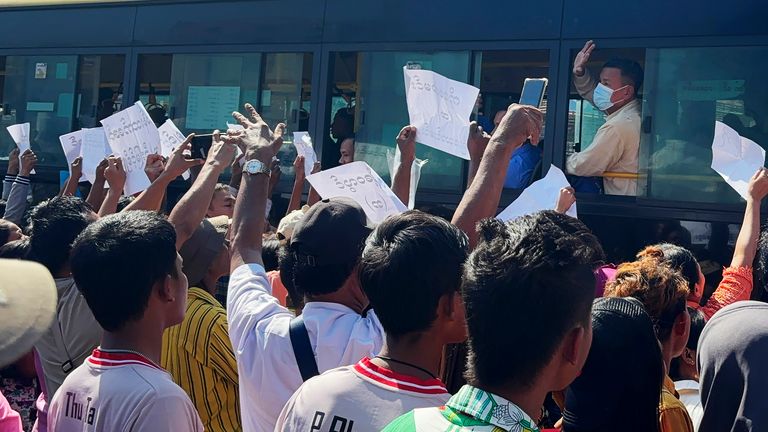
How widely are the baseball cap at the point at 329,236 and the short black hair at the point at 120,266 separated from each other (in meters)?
0.39

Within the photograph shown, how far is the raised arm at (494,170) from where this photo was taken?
9.73ft

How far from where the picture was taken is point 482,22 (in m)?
5.77

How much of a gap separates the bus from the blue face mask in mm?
82

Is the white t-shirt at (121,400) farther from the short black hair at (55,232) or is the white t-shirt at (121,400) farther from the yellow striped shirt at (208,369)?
the short black hair at (55,232)

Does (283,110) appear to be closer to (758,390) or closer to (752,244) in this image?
(752,244)

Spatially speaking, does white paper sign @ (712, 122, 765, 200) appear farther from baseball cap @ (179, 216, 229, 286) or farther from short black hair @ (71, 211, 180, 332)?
short black hair @ (71, 211, 180, 332)

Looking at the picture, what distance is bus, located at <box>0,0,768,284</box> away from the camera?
5.22m

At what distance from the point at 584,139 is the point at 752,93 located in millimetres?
963

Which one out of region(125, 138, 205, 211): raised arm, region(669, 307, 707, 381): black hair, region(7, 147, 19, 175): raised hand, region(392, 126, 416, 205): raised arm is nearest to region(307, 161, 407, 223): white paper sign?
region(392, 126, 416, 205): raised arm

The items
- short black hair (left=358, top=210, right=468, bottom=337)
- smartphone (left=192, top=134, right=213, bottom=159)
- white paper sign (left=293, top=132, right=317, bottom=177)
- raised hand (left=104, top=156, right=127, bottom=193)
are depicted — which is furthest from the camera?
smartphone (left=192, top=134, right=213, bottom=159)

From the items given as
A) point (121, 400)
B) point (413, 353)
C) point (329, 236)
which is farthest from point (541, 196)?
point (121, 400)

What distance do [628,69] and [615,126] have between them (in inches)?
13.2

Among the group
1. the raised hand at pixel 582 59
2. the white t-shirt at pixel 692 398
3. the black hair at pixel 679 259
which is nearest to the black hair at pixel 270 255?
the black hair at pixel 679 259

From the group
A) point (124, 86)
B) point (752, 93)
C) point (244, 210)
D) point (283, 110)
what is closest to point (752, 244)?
point (752, 93)
